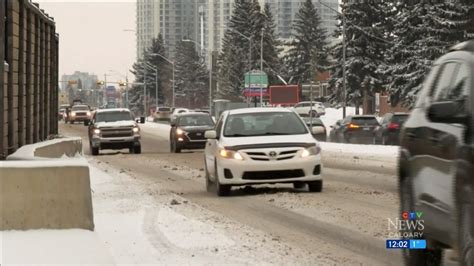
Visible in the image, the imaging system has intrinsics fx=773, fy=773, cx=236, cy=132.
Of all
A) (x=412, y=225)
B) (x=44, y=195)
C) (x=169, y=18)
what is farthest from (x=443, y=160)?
(x=169, y=18)

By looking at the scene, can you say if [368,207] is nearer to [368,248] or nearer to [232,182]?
[232,182]

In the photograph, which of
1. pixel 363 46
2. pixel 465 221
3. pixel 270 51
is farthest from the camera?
pixel 270 51

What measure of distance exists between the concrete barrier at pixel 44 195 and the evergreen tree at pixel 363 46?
193 feet

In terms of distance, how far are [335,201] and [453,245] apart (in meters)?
7.38

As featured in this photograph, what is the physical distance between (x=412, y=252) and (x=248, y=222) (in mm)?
4035

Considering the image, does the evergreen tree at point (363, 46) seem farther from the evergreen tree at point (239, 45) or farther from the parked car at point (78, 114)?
the evergreen tree at point (239, 45)

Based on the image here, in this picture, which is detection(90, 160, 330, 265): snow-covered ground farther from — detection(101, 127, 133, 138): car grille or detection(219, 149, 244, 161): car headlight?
detection(101, 127, 133, 138): car grille

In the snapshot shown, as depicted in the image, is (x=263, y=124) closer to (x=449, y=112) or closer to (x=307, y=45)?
(x=449, y=112)

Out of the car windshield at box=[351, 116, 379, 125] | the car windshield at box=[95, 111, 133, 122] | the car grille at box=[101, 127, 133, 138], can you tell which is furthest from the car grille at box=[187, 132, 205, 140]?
the car windshield at box=[351, 116, 379, 125]

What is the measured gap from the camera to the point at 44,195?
8.24m

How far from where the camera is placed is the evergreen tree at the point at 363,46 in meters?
65.9

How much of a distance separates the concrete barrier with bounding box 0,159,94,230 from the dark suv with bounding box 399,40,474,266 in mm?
3466

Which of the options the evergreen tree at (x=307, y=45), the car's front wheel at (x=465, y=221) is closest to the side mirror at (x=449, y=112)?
the car's front wheel at (x=465, y=221)

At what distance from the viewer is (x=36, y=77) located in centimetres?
1720
